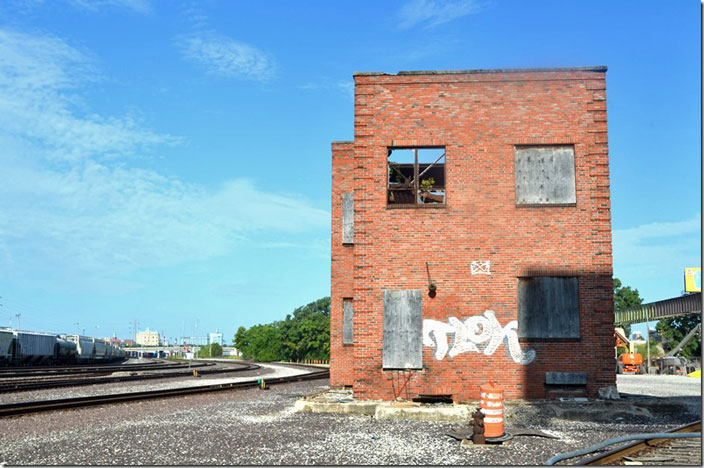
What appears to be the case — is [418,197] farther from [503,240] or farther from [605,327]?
[605,327]

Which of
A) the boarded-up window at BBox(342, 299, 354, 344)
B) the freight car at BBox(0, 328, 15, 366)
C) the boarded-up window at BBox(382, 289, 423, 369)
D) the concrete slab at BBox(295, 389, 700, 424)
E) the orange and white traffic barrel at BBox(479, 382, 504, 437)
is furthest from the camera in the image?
the freight car at BBox(0, 328, 15, 366)

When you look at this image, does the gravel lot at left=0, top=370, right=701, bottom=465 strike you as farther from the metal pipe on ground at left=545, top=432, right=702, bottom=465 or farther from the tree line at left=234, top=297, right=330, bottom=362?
the tree line at left=234, top=297, right=330, bottom=362

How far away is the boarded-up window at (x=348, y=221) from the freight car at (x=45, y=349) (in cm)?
3578

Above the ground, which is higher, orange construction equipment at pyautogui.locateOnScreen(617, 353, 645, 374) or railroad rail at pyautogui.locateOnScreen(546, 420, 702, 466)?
railroad rail at pyautogui.locateOnScreen(546, 420, 702, 466)

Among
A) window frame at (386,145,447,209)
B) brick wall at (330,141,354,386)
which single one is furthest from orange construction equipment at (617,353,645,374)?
window frame at (386,145,447,209)

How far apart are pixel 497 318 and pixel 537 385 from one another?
2.01 metres

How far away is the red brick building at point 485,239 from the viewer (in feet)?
57.7

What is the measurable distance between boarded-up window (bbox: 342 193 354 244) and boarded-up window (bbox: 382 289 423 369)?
20.9 ft

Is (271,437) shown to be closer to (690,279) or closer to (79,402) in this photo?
(79,402)

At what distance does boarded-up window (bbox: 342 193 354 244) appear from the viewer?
24.1 meters

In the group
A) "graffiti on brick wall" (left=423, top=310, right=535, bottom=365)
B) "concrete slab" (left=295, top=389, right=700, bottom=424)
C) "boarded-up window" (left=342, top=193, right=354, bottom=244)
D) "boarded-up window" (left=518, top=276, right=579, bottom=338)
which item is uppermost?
"boarded-up window" (left=342, top=193, right=354, bottom=244)

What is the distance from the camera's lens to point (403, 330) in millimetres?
17891

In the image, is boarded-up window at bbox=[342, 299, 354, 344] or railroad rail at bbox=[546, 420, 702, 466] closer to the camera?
railroad rail at bbox=[546, 420, 702, 466]

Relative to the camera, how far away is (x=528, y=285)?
1789 centimetres
